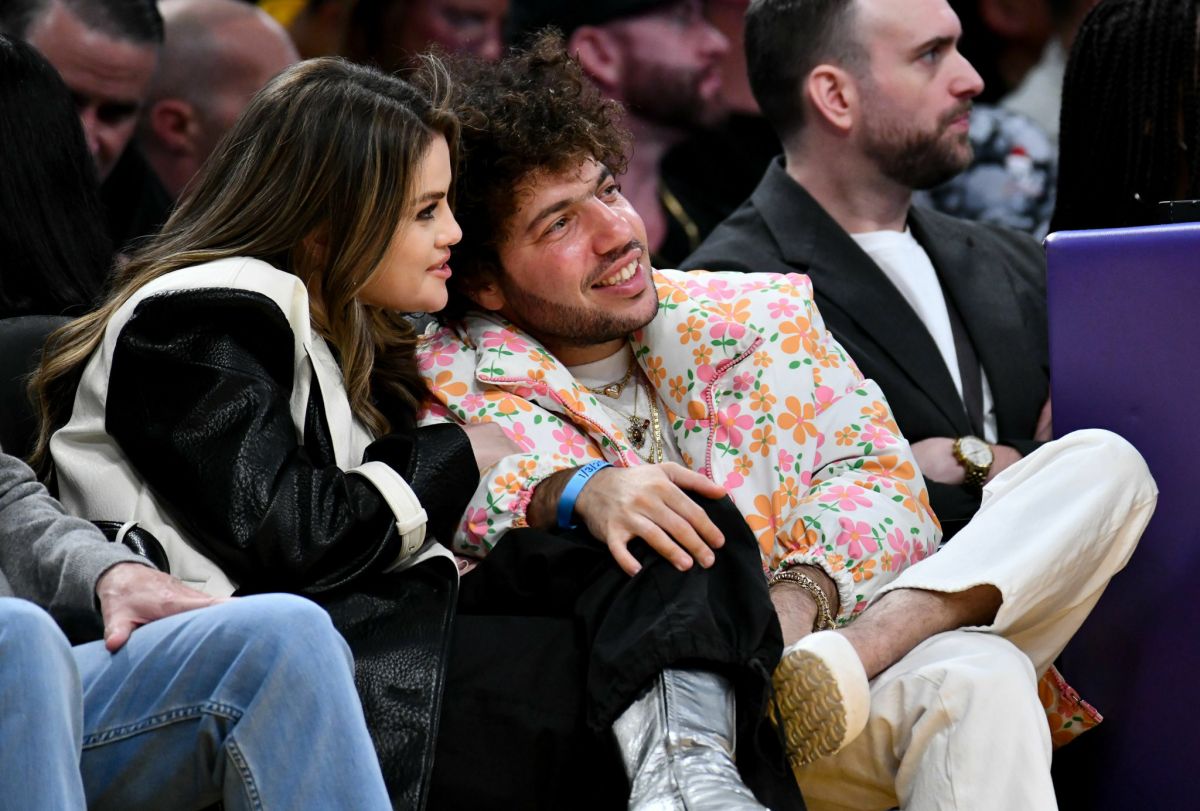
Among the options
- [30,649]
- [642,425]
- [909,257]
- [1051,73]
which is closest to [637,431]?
[642,425]

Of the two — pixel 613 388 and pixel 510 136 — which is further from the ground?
pixel 510 136

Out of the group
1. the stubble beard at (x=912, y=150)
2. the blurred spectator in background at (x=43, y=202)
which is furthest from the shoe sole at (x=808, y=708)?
the stubble beard at (x=912, y=150)

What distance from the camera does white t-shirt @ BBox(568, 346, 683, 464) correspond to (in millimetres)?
2408

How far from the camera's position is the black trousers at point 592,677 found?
1.81m

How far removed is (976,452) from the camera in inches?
108

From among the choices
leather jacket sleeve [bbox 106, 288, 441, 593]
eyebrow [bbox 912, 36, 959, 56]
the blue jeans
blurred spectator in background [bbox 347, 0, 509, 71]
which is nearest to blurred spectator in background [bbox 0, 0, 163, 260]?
blurred spectator in background [bbox 347, 0, 509, 71]

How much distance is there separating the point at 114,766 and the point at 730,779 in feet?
2.04

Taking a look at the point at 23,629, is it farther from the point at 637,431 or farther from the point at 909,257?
the point at 909,257

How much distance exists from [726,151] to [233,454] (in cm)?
214

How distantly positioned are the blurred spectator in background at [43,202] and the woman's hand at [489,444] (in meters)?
→ 0.58

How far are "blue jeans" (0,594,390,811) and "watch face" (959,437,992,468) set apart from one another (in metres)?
1.43

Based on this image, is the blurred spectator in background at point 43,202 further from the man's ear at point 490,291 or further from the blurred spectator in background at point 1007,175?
the blurred spectator in background at point 1007,175

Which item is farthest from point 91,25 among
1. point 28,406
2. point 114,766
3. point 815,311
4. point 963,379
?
point 114,766

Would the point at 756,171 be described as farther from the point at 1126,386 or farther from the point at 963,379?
the point at 1126,386
